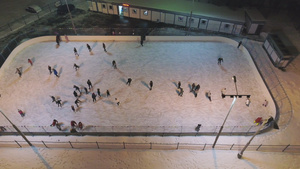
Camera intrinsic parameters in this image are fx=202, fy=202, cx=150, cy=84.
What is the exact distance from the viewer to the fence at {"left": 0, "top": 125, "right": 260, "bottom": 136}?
53.4ft

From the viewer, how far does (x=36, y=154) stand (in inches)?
593

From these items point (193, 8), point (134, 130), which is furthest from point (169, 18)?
point (134, 130)

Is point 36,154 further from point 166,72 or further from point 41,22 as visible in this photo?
point 41,22

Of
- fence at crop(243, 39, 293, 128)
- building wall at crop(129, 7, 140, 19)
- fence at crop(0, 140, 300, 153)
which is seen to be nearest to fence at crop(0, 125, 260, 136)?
fence at crop(0, 140, 300, 153)

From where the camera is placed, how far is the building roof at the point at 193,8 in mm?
26998

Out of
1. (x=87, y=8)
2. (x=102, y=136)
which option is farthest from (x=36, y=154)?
(x=87, y=8)

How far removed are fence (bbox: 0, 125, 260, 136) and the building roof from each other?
53.0ft

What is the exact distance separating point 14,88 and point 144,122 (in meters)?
13.6

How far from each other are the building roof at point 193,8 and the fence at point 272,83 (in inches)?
163

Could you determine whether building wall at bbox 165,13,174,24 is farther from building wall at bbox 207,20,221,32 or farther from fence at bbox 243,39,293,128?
fence at bbox 243,39,293,128

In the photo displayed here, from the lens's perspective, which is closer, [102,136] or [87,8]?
[102,136]

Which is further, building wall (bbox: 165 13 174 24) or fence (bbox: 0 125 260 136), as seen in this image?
building wall (bbox: 165 13 174 24)

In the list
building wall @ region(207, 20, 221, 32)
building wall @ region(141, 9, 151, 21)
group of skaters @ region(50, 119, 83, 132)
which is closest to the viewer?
group of skaters @ region(50, 119, 83, 132)

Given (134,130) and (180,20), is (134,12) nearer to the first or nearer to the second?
(180,20)
